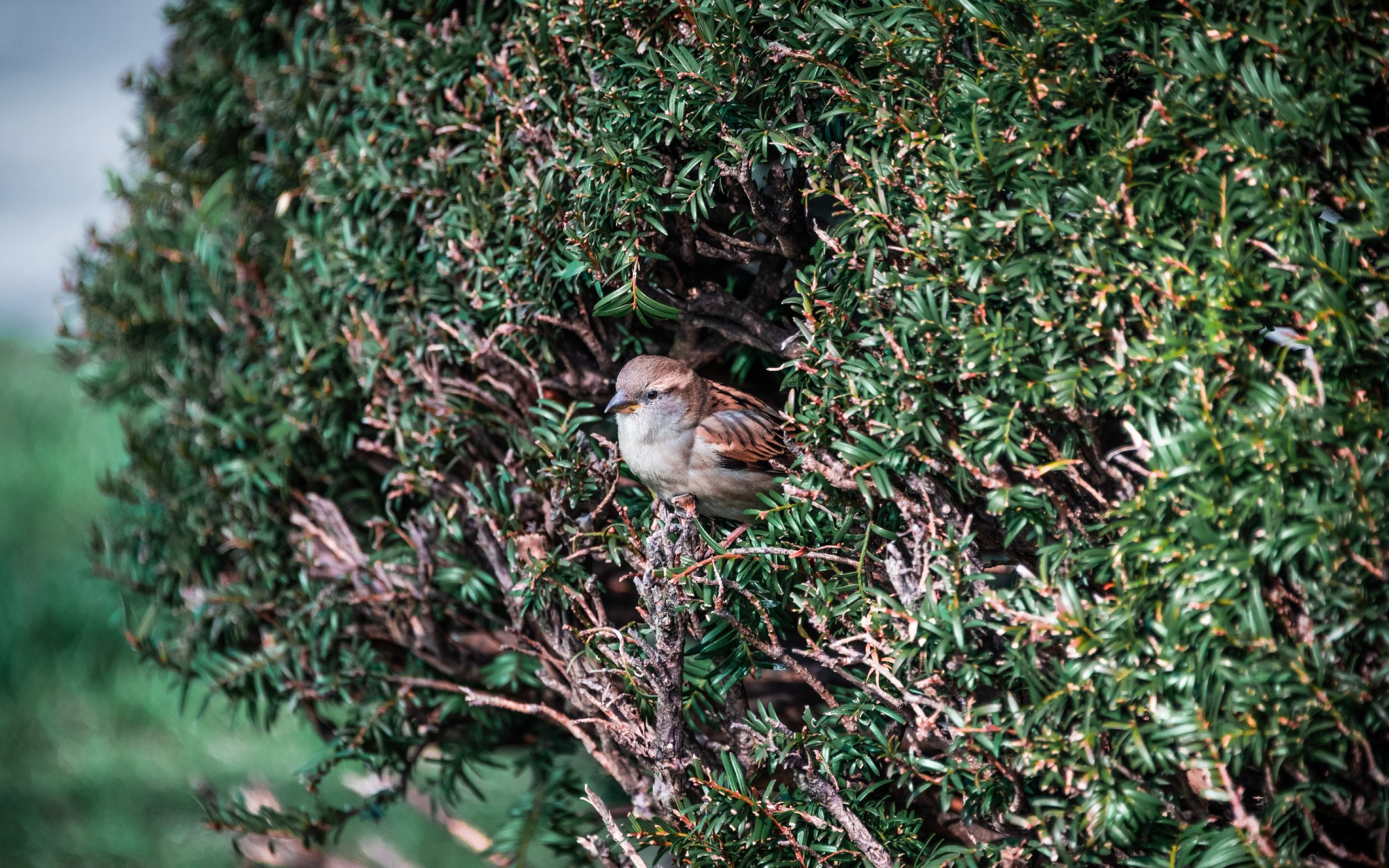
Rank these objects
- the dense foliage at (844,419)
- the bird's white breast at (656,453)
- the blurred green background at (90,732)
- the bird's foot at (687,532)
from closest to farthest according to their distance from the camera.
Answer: the dense foliage at (844,419) → the bird's foot at (687,532) → the bird's white breast at (656,453) → the blurred green background at (90,732)

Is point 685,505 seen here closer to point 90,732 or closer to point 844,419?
point 844,419

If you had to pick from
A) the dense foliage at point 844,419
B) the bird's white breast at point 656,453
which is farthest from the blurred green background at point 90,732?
the bird's white breast at point 656,453

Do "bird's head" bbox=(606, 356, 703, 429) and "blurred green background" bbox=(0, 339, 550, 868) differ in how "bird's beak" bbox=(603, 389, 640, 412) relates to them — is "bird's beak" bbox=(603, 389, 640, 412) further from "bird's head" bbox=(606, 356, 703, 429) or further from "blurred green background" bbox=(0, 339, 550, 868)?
"blurred green background" bbox=(0, 339, 550, 868)

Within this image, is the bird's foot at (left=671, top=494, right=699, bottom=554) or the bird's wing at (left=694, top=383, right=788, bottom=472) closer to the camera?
the bird's foot at (left=671, top=494, right=699, bottom=554)

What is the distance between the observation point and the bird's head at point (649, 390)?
7.48 ft

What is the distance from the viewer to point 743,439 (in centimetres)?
231

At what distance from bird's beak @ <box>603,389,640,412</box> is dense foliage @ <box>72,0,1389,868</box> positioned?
108 millimetres

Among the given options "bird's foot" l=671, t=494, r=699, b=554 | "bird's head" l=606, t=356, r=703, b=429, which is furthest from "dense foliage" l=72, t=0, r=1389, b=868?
"bird's head" l=606, t=356, r=703, b=429

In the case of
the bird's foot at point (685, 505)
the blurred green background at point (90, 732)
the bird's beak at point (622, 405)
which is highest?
the bird's beak at point (622, 405)

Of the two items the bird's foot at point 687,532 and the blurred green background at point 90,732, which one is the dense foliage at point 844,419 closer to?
the bird's foot at point 687,532

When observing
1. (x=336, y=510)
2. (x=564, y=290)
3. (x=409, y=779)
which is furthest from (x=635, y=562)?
(x=409, y=779)

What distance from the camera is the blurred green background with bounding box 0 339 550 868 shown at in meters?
4.54

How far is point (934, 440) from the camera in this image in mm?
1739

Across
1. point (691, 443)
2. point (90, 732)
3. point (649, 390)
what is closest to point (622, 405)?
point (649, 390)
